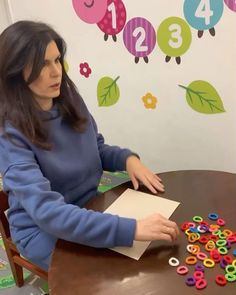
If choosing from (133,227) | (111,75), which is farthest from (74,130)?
(111,75)

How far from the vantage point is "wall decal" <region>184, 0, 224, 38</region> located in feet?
4.38

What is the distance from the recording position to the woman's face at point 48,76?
94 cm

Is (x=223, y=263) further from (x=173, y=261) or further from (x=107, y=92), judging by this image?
(x=107, y=92)

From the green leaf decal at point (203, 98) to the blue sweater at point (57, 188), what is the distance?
1.74 feet

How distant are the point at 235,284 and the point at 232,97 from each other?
92 centimetres

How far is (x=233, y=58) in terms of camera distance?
138cm

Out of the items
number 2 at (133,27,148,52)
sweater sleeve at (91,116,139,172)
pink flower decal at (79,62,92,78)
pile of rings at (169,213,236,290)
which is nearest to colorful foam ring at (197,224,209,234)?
pile of rings at (169,213,236,290)

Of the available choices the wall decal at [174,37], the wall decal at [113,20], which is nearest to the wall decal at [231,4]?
the wall decal at [174,37]

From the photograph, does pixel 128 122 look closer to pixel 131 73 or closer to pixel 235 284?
pixel 131 73

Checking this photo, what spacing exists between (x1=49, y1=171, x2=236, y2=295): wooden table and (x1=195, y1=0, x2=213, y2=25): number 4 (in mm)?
736

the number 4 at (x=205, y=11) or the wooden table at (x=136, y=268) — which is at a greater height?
the number 4 at (x=205, y=11)

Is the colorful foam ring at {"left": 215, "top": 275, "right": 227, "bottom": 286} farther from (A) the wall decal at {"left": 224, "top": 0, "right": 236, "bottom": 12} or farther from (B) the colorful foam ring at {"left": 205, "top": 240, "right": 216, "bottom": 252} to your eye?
(A) the wall decal at {"left": 224, "top": 0, "right": 236, "bottom": 12}

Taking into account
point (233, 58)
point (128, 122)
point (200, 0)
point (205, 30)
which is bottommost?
point (128, 122)

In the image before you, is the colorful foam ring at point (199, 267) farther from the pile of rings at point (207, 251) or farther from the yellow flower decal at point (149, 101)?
the yellow flower decal at point (149, 101)
